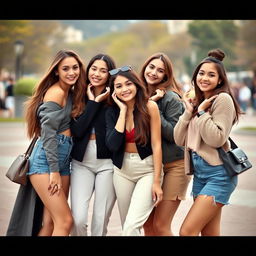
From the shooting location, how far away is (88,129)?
16.7 ft

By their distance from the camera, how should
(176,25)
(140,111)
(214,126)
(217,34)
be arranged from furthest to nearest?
(176,25) < (217,34) < (140,111) < (214,126)

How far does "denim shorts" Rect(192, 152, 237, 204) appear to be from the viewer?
4.67 metres

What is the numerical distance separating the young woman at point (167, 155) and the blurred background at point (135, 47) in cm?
1467

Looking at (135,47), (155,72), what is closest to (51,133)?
(155,72)

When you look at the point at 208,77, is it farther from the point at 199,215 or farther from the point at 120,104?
the point at 199,215

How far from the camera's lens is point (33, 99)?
17.0 feet

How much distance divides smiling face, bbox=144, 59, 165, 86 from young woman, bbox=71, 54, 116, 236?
427 mm

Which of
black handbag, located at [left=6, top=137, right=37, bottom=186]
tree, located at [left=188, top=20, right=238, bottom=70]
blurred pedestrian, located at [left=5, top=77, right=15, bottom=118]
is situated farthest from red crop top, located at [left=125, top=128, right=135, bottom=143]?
tree, located at [left=188, top=20, right=238, bottom=70]

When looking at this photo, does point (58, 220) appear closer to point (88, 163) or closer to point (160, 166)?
point (88, 163)

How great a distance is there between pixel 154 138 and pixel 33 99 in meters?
1.09

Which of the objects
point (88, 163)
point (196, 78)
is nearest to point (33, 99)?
point (88, 163)

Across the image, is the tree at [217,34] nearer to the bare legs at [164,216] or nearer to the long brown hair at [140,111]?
the bare legs at [164,216]

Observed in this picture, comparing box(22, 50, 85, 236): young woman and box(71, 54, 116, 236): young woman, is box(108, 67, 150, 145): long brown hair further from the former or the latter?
box(22, 50, 85, 236): young woman

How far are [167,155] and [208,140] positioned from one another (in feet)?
2.01
